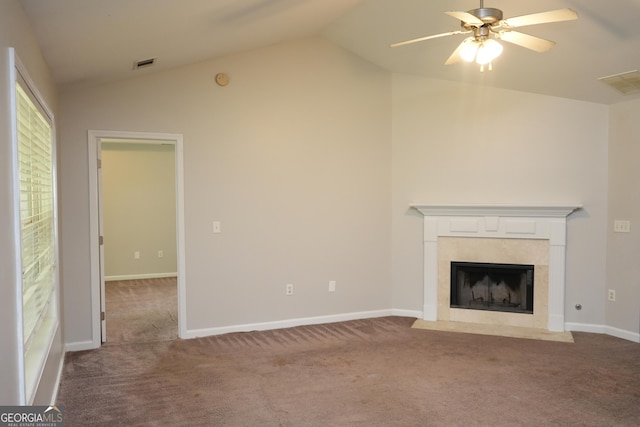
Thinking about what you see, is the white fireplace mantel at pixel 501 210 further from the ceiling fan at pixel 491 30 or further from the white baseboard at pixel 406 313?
the ceiling fan at pixel 491 30

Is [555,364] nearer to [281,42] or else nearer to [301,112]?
[301,112]

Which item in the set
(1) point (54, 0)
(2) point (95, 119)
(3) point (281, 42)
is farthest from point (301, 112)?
(1) point (54, 0)

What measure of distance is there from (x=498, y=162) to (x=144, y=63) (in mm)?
3582

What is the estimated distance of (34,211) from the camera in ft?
8.98

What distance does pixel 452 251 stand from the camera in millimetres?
5188

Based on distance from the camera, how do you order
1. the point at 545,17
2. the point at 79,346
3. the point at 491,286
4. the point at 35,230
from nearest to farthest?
1. the point at 545,17
2. the point at 35,230
3. the point at 79,346
4. the point at 491,286

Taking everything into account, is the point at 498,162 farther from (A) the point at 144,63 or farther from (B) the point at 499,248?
(A) the point at 144,63

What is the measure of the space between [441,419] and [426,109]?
11.1 ft

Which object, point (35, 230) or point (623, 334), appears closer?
point (35, 230)

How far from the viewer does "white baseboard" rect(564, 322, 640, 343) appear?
4439 mm

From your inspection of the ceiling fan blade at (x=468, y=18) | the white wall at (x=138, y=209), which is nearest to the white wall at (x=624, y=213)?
the ceiling fan blade at (x=468, y=18)

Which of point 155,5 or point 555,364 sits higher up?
point 155,5

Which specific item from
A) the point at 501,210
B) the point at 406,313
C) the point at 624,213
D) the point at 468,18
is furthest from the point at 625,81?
the point at 406,313

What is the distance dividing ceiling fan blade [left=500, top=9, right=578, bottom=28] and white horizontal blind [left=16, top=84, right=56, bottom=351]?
8.46 ft
